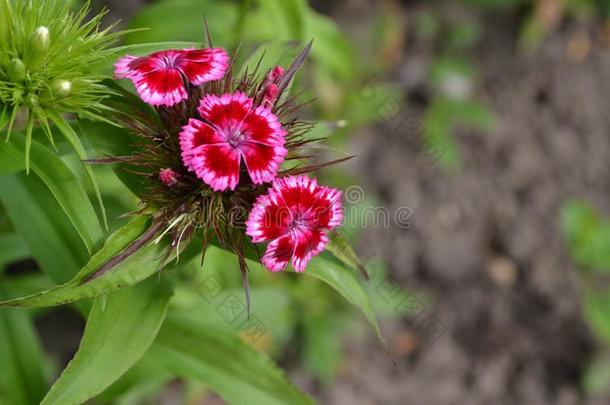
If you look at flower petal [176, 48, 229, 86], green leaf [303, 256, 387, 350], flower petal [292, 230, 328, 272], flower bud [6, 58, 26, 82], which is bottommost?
green leaf [303, 256, 387, 350]

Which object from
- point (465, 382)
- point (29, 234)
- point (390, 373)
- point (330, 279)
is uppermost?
point (29, 234)

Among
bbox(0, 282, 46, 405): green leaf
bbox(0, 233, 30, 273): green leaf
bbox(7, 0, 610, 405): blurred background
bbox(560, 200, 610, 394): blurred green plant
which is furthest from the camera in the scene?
bbox(560, 200, 610, 394): blurred green plant

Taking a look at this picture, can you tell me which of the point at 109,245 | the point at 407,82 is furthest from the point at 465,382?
the point at 109,245

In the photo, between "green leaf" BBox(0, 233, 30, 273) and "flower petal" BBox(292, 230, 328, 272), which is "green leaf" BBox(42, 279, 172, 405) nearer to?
"flower petal" BBox(292, 230, 328, 272)

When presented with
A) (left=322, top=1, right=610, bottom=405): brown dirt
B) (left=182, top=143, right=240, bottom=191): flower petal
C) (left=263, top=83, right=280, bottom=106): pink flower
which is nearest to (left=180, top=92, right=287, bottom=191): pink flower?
(left=182, top=143, right=240, bottom=191): flower petal

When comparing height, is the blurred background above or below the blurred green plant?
above

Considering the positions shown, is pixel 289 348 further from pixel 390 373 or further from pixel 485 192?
pixel 485 192

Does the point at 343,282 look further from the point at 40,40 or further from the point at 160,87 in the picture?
the point at 40,40

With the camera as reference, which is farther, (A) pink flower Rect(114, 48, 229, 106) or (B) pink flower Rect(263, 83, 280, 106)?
(B) pink flower Rect(263, 83, 280, 106)
